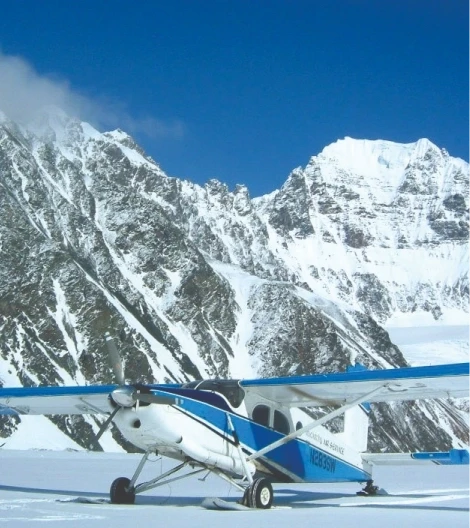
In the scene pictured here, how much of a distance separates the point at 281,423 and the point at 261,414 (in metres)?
0.70

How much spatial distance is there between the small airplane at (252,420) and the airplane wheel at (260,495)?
0.02m

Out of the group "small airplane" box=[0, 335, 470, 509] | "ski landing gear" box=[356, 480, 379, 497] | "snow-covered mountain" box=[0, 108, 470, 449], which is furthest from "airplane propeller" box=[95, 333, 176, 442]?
"snow-covered mountain" box=[0, 108, 470, 449]

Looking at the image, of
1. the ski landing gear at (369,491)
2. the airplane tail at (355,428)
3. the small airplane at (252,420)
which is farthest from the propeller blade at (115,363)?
the airplane tail at (355,428)

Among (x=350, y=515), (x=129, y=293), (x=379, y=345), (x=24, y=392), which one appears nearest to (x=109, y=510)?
(x=350, y=515)

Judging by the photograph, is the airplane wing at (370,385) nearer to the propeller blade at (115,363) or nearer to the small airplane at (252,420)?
the small airplane at (252,420)

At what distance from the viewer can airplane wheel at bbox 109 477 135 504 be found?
1516cm

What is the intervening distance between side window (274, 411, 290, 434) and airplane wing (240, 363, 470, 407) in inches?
12.5

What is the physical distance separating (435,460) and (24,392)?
32.9 feet

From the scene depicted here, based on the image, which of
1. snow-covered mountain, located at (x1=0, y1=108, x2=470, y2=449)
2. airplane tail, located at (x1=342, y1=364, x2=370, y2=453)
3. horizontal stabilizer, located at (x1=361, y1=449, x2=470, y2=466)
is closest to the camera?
horizontal stabilizer, located at (x1=361, y1=449, x2=470, y2=466)

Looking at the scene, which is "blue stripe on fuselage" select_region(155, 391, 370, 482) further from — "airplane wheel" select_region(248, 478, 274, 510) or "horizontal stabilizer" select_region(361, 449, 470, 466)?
"airplane wheel" select_region(248, 478, 274, 510)

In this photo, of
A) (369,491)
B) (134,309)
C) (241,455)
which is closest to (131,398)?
(241,455)

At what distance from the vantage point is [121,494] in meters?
15.2

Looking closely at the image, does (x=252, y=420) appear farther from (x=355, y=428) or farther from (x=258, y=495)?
(x=355, y=428)

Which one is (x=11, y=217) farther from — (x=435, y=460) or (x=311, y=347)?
(x=435, y=460)
